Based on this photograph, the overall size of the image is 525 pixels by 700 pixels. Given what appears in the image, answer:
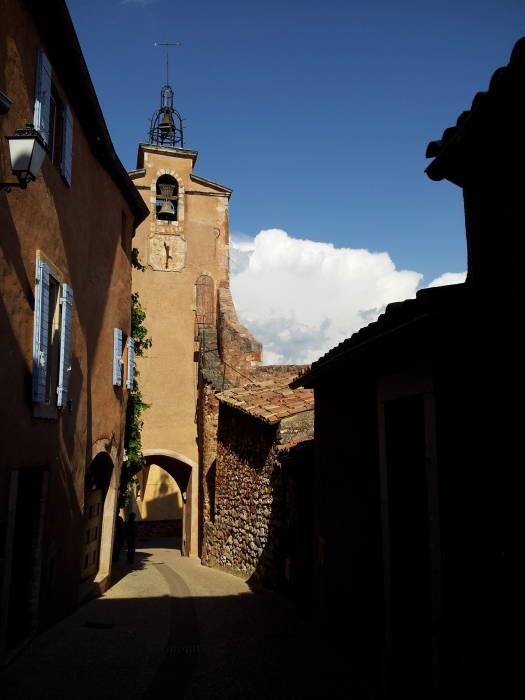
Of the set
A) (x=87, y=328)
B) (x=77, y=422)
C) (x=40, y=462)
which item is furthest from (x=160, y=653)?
(x=87, y=328)

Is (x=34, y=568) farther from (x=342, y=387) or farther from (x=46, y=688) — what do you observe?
(x=342, y=387)

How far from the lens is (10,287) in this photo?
5.85m

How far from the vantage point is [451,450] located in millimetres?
4586

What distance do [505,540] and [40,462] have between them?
5.01 m

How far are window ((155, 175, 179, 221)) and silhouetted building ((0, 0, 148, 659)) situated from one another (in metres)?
10.0

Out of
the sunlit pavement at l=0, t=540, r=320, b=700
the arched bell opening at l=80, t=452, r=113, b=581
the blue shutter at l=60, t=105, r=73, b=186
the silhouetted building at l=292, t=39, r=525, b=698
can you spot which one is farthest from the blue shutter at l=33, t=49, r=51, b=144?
the sunlit pavement at l=0, t=540, r=320, b=700

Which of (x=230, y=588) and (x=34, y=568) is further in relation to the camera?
(x=230, y=588)

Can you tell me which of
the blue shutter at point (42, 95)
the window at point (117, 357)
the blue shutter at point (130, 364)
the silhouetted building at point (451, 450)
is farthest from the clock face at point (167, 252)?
the silhouetted building at point (451, 450)

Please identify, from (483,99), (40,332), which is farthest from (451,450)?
(40,332)

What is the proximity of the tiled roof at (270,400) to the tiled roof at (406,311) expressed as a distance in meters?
5.52

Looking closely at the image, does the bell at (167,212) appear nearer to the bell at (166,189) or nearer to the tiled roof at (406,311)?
the bell at (166,189)

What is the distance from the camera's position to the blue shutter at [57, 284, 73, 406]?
749 centimetres

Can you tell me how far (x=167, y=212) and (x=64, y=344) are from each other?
1409 cm

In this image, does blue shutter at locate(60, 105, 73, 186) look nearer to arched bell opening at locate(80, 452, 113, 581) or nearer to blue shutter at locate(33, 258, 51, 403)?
blue shutter at locate(33, 258, 51, 403)
